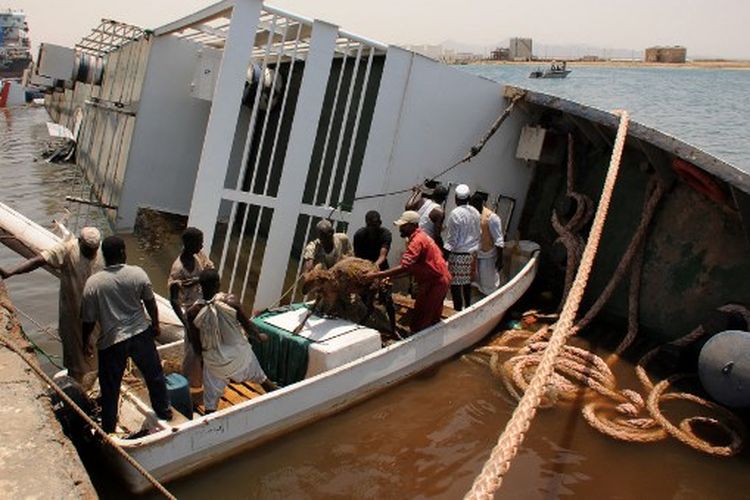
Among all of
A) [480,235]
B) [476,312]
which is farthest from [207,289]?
[480,235]

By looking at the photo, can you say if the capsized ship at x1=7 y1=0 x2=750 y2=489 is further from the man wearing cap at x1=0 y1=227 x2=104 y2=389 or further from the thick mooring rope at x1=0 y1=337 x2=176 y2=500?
the man wearing cap at x1=0 y1=227 x2=104 y2=389

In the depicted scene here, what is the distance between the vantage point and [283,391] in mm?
5598

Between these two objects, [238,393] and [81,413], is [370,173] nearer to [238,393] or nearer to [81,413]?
[238,393]

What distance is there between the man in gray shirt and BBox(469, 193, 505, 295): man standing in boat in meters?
5.03

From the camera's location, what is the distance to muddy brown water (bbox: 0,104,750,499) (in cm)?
536

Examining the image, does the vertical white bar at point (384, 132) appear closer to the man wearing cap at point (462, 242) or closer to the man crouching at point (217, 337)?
the man wearing cap at point (462, 242)

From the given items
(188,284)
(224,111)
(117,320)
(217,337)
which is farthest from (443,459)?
(224,111)

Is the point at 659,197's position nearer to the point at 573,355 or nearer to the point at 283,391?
the point at 573,355

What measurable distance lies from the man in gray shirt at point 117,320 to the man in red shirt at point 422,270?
2.48 m

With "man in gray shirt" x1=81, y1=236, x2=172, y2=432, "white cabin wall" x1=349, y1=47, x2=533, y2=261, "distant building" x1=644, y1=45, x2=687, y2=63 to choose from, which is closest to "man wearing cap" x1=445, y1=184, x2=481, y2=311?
"white cabin wall" x1=349, y1=47, x2=533, y2=261

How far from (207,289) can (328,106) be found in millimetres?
6927

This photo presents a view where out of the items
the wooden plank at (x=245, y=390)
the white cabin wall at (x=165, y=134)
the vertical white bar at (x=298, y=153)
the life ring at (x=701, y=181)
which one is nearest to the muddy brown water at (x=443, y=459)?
the wooden plank at (x=245, y=390)

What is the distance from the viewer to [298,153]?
7992 millimetres

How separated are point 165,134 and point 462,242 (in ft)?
20.5
